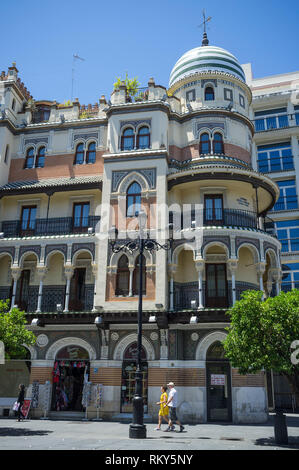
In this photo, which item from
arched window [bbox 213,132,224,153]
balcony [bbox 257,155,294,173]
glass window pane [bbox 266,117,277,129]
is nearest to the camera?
arched window [bbox 213,132,224,153]

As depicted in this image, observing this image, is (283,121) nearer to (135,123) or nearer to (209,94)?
(209,94)

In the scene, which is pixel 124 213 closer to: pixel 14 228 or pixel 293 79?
pixel 14 228

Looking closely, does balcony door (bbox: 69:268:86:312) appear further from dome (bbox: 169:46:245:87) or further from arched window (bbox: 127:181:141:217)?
dome (bbox: 169:46:245:87)

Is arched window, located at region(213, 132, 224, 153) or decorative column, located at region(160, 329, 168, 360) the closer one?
decorative column, located at region(160, 329, 168, 360)

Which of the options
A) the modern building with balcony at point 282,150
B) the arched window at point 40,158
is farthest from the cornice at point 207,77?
the modern building with balcony at point 282,150

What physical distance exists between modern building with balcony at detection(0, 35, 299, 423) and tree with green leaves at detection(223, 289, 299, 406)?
19.9 ft

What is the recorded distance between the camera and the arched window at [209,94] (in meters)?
26.7

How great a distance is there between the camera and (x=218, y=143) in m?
25.6

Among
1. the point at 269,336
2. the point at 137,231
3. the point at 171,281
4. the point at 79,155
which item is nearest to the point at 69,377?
the point at 171,281

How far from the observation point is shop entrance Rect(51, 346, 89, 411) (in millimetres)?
22025

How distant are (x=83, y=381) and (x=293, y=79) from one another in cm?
3160

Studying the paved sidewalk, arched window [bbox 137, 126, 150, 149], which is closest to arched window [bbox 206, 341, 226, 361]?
the paved sidewalk

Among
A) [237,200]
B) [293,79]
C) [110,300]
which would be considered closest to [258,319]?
[110,300]

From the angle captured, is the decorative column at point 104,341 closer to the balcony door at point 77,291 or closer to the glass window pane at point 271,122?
the balcony door at point 77,291
